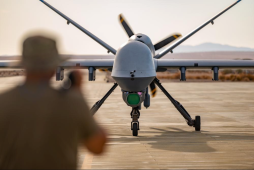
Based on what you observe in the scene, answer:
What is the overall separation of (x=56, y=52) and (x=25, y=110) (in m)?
0.43

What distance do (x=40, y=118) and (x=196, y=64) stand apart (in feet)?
33.9

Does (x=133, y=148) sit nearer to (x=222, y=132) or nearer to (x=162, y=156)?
(x=162, y=156)

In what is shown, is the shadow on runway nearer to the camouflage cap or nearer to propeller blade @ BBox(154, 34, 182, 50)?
propeller blade @ BBox(154, 34, 182, 50)

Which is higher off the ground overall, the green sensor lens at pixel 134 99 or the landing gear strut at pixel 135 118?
the green sensor lens at pixel 134 99

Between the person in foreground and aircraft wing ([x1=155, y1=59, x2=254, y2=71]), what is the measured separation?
365 inches

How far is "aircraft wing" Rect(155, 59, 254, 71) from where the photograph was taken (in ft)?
39.2

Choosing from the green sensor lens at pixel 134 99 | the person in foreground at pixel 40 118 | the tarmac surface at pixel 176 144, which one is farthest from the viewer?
the green sensor lens at pixel 134 99

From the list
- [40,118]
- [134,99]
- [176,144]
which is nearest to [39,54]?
[40,118]

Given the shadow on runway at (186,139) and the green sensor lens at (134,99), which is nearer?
the shadow on runway at (186,139)

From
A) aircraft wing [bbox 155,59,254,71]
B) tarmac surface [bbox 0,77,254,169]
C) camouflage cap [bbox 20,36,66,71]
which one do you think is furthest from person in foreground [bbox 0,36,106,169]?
aircraft wing [bbox 155,59,254,71]

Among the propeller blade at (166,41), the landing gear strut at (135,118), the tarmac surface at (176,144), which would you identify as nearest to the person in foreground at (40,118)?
the tarmac surface at (176,144)

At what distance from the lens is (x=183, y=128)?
41.3 feet

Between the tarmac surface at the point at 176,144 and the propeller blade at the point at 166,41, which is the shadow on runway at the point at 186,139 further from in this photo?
the propeller blade at the point at 166,41

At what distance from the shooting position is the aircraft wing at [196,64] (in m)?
11.9
